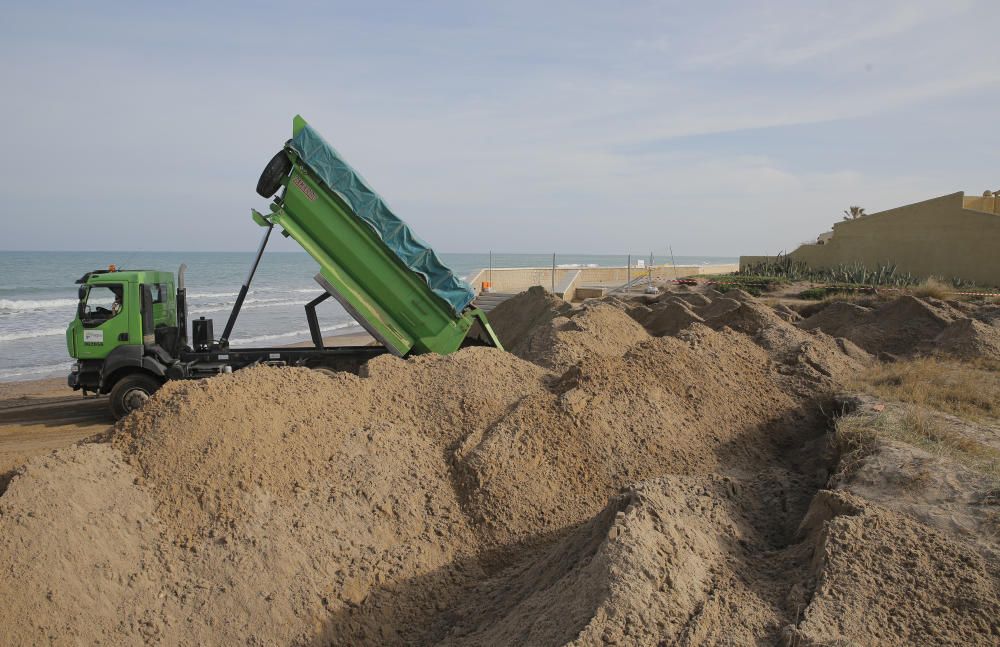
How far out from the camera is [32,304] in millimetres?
Result: 32062

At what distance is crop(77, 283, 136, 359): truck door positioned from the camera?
10.1m

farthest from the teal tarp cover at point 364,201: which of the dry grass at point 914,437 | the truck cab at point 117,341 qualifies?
the dry grass at point 914,437

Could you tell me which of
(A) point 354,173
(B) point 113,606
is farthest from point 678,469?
(A) point 354,173

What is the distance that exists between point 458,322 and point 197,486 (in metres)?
4.88

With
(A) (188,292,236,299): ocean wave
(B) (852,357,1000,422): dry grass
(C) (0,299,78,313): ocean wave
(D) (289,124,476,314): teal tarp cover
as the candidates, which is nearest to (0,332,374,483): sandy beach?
(D) (289,124,476,314): teal tarp cover

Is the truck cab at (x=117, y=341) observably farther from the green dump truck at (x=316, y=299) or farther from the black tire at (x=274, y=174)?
the black tire at (x=274, y=174)

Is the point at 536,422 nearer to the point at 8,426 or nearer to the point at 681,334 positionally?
the point at 681,334

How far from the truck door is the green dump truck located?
1 centimetres

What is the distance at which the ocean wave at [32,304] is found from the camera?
3055cm

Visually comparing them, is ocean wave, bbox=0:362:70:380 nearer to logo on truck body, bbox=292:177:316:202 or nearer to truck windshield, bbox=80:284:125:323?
truck windshield, bbox=80:284:125:323

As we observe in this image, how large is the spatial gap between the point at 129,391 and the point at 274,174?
386cm

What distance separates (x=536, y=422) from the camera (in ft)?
21.2

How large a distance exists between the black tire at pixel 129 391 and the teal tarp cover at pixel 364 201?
399cm

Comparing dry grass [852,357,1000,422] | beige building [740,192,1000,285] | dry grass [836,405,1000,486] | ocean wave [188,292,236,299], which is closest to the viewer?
dry grass [836,405,1000,486]
